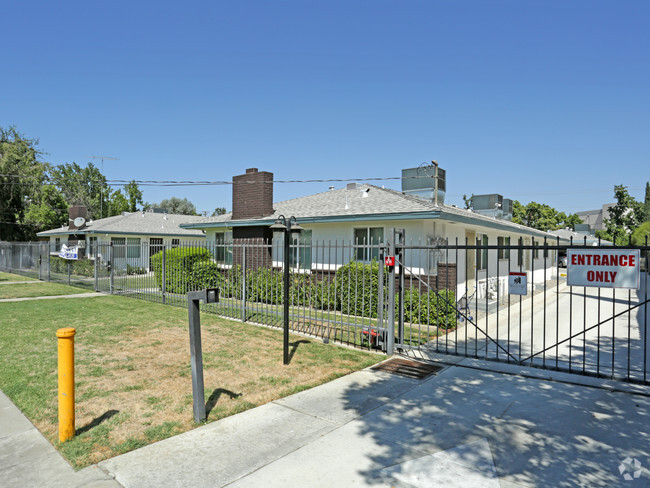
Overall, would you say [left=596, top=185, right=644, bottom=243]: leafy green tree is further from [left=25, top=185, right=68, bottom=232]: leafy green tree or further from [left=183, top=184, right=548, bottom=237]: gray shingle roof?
[left=25, top=185, right=68, bottom=232]: leafy green tree

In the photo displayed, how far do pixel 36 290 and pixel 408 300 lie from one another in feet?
50.1

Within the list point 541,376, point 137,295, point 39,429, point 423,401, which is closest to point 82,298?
point 137,295

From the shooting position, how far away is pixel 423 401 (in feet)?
17.1

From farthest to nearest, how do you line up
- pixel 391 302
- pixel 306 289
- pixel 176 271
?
pixel 176 271
pixel 306 289
pixel 391 302

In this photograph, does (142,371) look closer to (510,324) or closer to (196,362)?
(196,362)

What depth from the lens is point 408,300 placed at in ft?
35.4

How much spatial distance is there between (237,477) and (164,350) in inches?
177

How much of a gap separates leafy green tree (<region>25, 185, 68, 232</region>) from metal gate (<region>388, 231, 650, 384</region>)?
35778 millimetres

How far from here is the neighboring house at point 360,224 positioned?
12.8 metres

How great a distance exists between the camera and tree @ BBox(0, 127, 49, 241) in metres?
35.6

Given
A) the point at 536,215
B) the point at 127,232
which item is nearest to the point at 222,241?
the point at 127,232

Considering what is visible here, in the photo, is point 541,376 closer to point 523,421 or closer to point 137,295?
point 523,421

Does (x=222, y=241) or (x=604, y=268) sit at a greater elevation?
(x=222, y=241)

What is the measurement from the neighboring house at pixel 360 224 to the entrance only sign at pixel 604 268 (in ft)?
17.1
